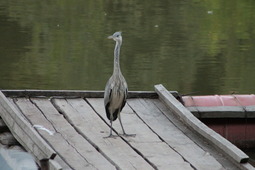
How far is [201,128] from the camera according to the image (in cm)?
688

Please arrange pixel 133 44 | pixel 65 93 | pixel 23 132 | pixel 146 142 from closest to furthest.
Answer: pixel 23 132
pixel 146 142
pixel 65 93
pixel 133 44

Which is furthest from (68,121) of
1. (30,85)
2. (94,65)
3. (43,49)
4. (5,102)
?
(43,49)

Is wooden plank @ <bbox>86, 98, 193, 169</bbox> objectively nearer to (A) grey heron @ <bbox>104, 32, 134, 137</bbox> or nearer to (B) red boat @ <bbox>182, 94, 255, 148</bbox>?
(A) grey heron @ <bbox>104, 32, 134, 137</bbox>

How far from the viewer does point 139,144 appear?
22.1 feet

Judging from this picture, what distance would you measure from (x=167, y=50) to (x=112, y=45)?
872mm

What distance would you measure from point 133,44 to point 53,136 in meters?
7.45

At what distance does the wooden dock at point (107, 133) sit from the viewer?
6263mm

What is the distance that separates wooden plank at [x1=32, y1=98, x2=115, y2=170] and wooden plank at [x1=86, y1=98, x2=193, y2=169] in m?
0.34

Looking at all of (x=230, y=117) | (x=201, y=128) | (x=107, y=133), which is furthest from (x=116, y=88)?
(x=230, y=117)

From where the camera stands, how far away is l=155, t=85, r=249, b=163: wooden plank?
6238mm

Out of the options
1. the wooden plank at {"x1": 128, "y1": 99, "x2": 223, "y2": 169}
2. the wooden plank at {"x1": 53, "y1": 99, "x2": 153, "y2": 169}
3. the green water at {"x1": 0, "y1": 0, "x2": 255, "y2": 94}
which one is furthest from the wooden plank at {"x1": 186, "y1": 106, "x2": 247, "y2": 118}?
the green water at {"x1": 0, "y1": 0, "x2": 255, "y2": 94}

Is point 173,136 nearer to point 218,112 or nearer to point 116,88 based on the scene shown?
point 116,88

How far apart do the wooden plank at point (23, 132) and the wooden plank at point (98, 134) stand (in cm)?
48

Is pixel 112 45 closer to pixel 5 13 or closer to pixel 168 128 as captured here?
pixel 5 13
